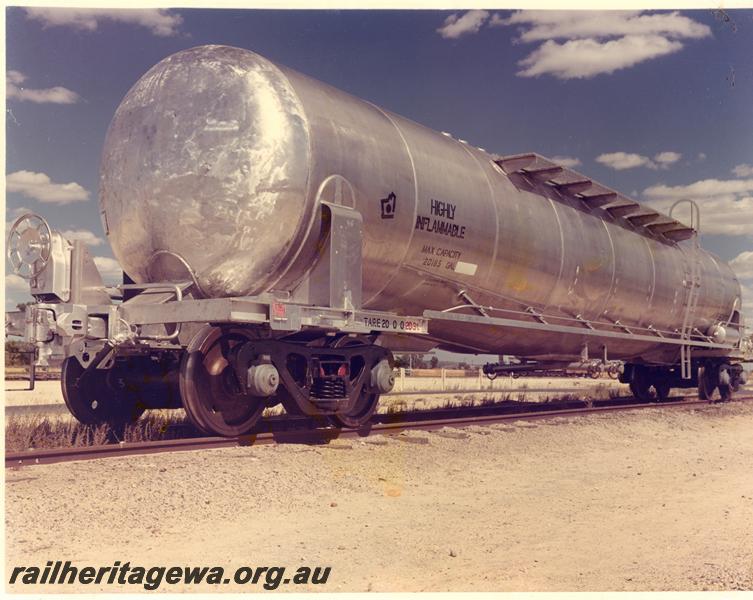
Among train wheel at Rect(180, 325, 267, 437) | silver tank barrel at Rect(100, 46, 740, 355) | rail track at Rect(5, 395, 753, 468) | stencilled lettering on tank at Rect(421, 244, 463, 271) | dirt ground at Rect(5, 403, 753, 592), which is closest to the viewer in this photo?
dirt ground at Rect(5, 403, 753, 592)

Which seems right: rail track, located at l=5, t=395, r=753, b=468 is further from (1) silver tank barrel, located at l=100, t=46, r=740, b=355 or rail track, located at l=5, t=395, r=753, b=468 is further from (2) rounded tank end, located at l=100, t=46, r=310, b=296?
(2) rounded tank end, located at l=100, t=46, r=310, b=296

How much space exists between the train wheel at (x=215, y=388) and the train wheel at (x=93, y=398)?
4.78 feet

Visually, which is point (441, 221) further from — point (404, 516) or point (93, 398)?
point (93, 398)

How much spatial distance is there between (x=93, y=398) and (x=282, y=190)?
360cm

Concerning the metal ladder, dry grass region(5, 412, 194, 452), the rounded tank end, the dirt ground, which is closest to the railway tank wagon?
the rounded tank end

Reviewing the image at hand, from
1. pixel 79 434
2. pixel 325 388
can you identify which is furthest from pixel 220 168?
pixel 79 434

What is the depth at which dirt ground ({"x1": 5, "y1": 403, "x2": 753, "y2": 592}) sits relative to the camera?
4.92 meters

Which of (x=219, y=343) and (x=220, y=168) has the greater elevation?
(x=220, y=168)

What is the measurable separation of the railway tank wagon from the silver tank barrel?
2cm

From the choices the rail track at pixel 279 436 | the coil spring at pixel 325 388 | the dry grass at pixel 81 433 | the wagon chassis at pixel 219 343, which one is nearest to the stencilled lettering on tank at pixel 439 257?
the wagon chassis at pixel 219 343

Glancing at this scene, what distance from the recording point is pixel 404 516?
6352 mm

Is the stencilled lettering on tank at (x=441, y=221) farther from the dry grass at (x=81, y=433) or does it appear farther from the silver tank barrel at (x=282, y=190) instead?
the dry grass at (x=81, y=433)

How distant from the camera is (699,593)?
433 centimetres

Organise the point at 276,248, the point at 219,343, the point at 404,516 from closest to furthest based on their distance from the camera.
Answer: the point at 404,516
the point at 276,248
the point at 219,343
